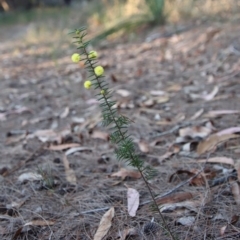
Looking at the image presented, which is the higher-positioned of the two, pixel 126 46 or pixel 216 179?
pixel 216 179

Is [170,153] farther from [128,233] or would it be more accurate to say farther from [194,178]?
[128,233]

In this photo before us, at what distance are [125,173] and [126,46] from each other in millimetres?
3648

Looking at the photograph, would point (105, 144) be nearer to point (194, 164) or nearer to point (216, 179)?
point (194, 164)

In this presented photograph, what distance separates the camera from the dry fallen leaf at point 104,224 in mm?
1511

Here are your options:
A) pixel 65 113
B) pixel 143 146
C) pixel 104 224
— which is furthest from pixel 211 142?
pixel 65 113

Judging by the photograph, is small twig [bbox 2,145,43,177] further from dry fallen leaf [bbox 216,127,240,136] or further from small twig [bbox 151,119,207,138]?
dry fallen leaf [bbox 216,127,240,136]

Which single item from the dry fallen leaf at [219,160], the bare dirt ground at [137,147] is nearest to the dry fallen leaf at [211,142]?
the bare dirt ground at [137,147]

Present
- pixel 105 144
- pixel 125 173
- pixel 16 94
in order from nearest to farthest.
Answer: pixel 125 173
pixel 105 144
pixel 16 94

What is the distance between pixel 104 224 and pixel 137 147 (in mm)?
772

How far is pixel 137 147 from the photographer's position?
2.29 meters

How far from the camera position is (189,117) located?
2695 millimetres

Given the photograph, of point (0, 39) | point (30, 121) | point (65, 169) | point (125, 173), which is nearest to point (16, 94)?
point (30, 121)

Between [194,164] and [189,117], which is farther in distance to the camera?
[189,117]

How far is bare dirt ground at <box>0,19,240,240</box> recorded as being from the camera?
1.59 metres
